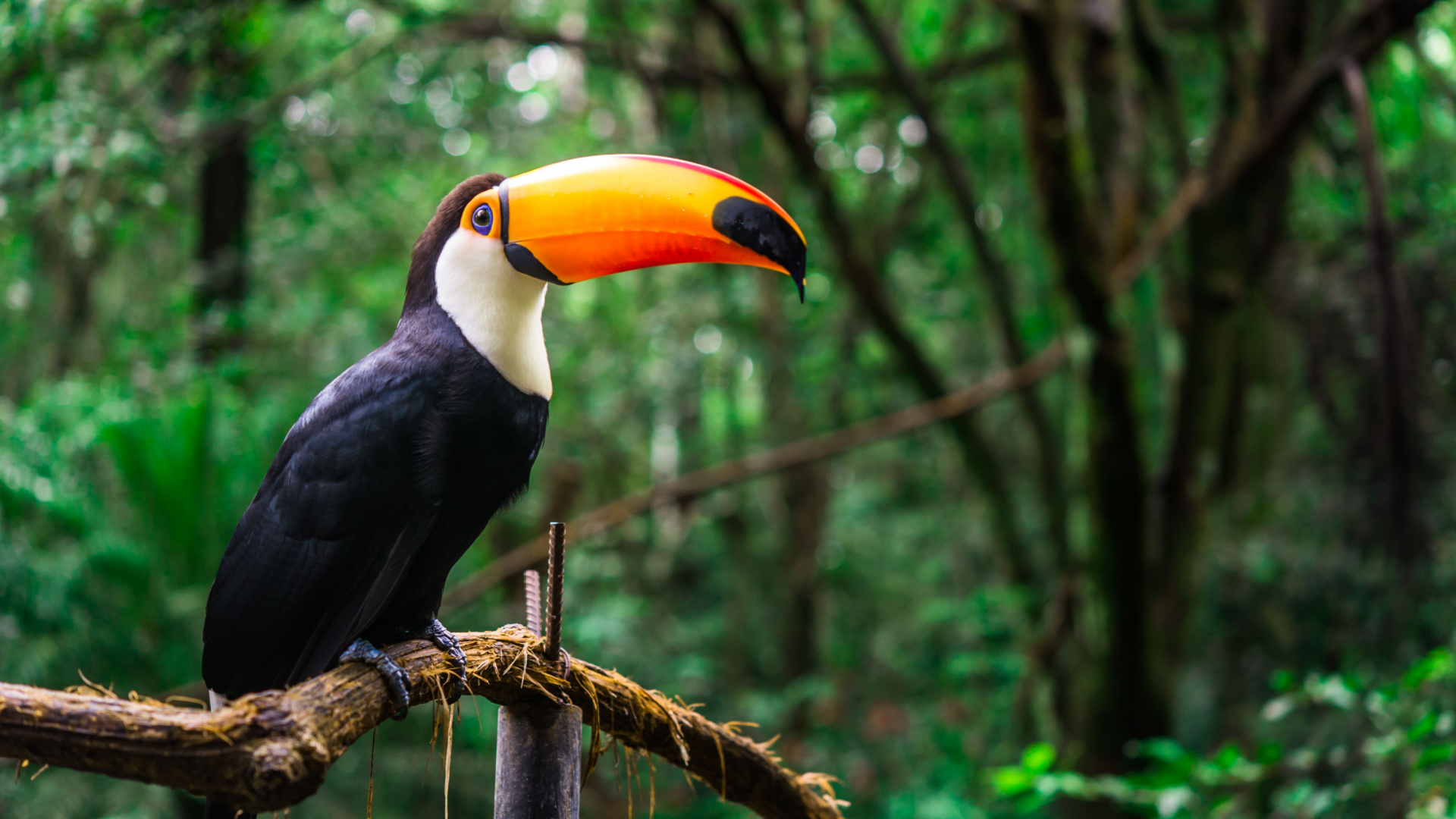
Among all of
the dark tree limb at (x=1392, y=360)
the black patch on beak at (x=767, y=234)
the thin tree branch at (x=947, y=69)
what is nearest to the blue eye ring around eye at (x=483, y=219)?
the black patch on beak at (x=767, y=234)

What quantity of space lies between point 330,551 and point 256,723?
0.50m

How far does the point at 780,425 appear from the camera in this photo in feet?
19.1

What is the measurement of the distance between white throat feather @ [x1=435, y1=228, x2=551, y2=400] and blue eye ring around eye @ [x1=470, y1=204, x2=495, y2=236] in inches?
0.4

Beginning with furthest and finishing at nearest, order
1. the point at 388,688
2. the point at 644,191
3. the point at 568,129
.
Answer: the point at 568,129 < the point at 644,191 < the point at 388,688

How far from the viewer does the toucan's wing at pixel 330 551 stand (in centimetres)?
141

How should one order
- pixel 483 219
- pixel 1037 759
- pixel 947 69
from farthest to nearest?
1. pixel 947 69
2. pixel 1037 759
3. pixel 483 219

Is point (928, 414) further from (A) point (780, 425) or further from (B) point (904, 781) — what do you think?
(B) point (904, 781)

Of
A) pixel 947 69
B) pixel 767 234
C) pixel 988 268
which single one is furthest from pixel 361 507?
pixel 947 69

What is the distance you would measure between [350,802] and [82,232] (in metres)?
2.54

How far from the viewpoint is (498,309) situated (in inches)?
58.2

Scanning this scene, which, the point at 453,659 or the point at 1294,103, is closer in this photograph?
the point at 453,659

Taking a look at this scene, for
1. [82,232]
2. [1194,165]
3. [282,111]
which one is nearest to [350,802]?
[82,232]

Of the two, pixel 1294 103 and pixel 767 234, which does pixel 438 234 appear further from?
pixel 1294 103

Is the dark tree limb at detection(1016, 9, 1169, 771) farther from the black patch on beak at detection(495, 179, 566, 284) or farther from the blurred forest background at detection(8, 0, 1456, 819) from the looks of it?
the black patch on beak at detection(495, 179, 566, 284)
